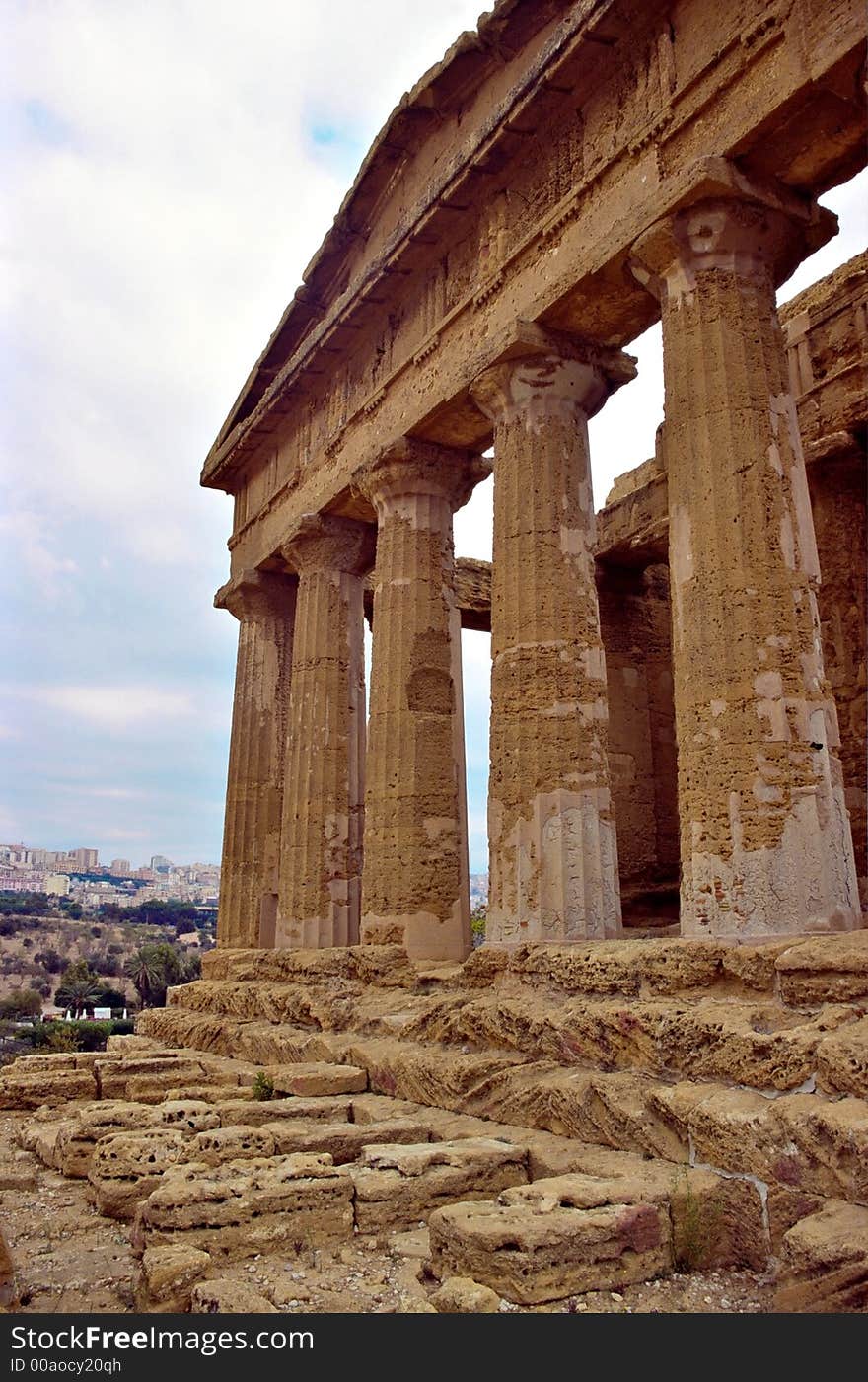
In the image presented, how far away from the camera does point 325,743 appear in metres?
15.0

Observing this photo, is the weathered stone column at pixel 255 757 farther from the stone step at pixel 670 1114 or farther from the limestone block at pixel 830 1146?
the limestone block at pixel 830 1146

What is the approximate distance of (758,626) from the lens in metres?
7.82

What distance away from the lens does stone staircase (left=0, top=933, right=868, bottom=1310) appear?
188 inches

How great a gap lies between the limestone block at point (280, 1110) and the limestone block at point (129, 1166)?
0.87m

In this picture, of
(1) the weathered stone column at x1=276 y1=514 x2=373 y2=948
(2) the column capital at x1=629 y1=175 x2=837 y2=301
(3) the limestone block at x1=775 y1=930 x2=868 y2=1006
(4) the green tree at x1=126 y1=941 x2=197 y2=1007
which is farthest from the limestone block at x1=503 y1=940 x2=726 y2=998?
(4) the green tree at x1=126 y1=941 x2=197 y2=1007

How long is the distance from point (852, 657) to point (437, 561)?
5.00 m

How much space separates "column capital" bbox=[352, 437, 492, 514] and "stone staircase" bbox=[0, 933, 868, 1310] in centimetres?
619

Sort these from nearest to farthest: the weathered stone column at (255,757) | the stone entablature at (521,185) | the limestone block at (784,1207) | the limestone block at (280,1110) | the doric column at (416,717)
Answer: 1. the limestone block at (784,1207)
2. the limestone block at (280,1110)
3. the stone entablature at (521,185)
4. the doric column at (416,717)
5. the weathered stone column at (255,757)

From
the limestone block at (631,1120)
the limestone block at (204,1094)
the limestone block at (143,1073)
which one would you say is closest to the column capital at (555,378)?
the limestone block at (631,1120)

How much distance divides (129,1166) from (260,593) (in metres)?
12.5

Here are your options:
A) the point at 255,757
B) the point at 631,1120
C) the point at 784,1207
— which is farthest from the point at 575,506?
the point at 255,757

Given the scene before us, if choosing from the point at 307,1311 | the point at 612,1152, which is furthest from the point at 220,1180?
the point at 612,1152

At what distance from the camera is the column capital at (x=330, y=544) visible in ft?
A: 51.2

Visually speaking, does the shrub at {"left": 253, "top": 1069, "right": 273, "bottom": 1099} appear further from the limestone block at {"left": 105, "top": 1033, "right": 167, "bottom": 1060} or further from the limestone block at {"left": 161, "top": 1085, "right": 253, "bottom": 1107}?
the limestone block at {"left": 105, "top": 1033, "right": 167, "bottom": 1060}
